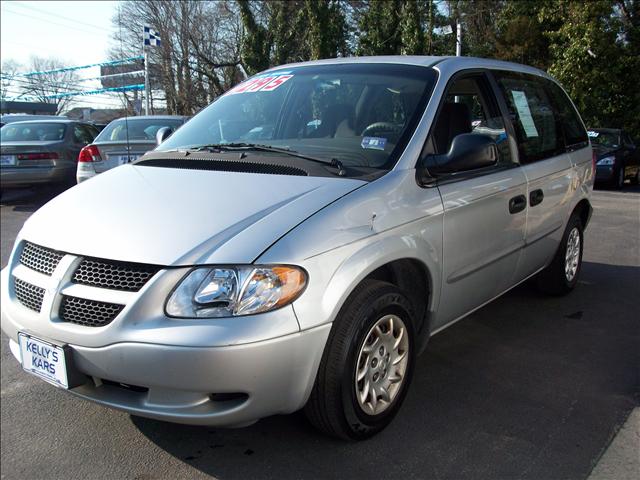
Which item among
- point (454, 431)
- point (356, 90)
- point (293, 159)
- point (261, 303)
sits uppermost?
point (356, 90)

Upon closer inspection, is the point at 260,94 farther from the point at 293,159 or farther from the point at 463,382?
the point at 463,382

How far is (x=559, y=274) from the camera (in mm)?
4863

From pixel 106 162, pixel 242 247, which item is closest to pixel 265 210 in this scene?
pixel 242 247

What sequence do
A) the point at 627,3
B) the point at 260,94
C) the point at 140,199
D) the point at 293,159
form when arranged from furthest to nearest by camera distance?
the point at 627,3
the point at 260,94
the point at 293,159
the point at 140,199

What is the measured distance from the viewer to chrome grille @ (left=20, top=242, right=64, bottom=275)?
2.61 meters

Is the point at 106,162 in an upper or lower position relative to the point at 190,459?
upper

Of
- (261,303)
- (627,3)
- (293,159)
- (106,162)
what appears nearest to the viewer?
(261,303)

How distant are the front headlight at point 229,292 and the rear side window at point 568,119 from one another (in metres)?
3.43

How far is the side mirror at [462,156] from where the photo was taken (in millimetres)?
3160

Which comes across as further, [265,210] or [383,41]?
[383,41]

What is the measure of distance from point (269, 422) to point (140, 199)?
125 centimetres

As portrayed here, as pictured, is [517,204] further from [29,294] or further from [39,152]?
[39,152]

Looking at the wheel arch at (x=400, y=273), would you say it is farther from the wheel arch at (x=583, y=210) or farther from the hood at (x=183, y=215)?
the wheel arch at (x=583, y=210)

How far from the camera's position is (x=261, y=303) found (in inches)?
90.7
